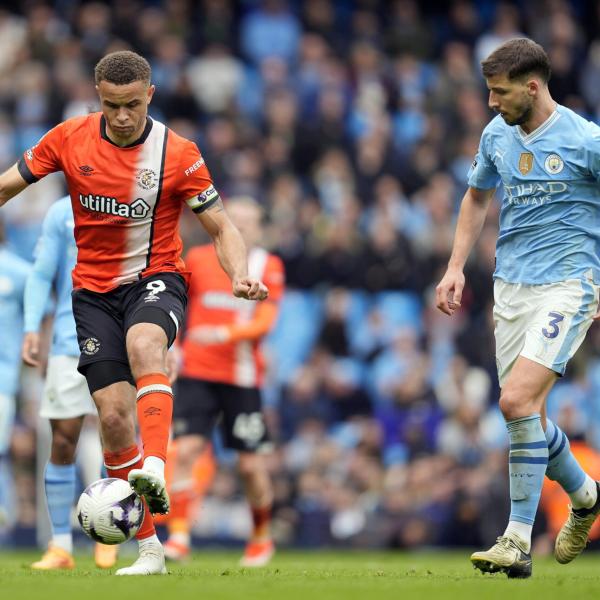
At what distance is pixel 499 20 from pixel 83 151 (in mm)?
13608

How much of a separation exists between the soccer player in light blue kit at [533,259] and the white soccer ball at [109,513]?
6.06 ft

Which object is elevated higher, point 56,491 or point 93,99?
point 93,99

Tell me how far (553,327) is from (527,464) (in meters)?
0.75

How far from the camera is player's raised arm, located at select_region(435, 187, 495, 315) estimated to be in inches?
318

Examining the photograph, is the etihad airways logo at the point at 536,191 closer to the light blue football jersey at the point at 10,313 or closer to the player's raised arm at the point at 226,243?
the player's raised arm at the point at 226,243

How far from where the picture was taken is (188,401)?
11.2 metres

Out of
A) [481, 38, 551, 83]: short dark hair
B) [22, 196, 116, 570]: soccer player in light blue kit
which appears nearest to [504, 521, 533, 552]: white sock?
[481, 38, 551, 83]: short dark hair

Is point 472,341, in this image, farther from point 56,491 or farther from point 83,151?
point 83,151

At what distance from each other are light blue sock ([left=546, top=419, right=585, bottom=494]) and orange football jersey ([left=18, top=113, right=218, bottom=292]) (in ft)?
7.78

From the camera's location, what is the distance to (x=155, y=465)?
712cm

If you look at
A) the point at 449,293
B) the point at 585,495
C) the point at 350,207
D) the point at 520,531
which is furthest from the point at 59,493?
the point at 350,207

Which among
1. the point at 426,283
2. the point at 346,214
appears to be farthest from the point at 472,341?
the point at 346,214

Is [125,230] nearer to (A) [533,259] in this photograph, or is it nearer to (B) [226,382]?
(A) [533,259]

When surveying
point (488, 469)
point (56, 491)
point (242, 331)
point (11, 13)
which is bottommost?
point (488, 469)
